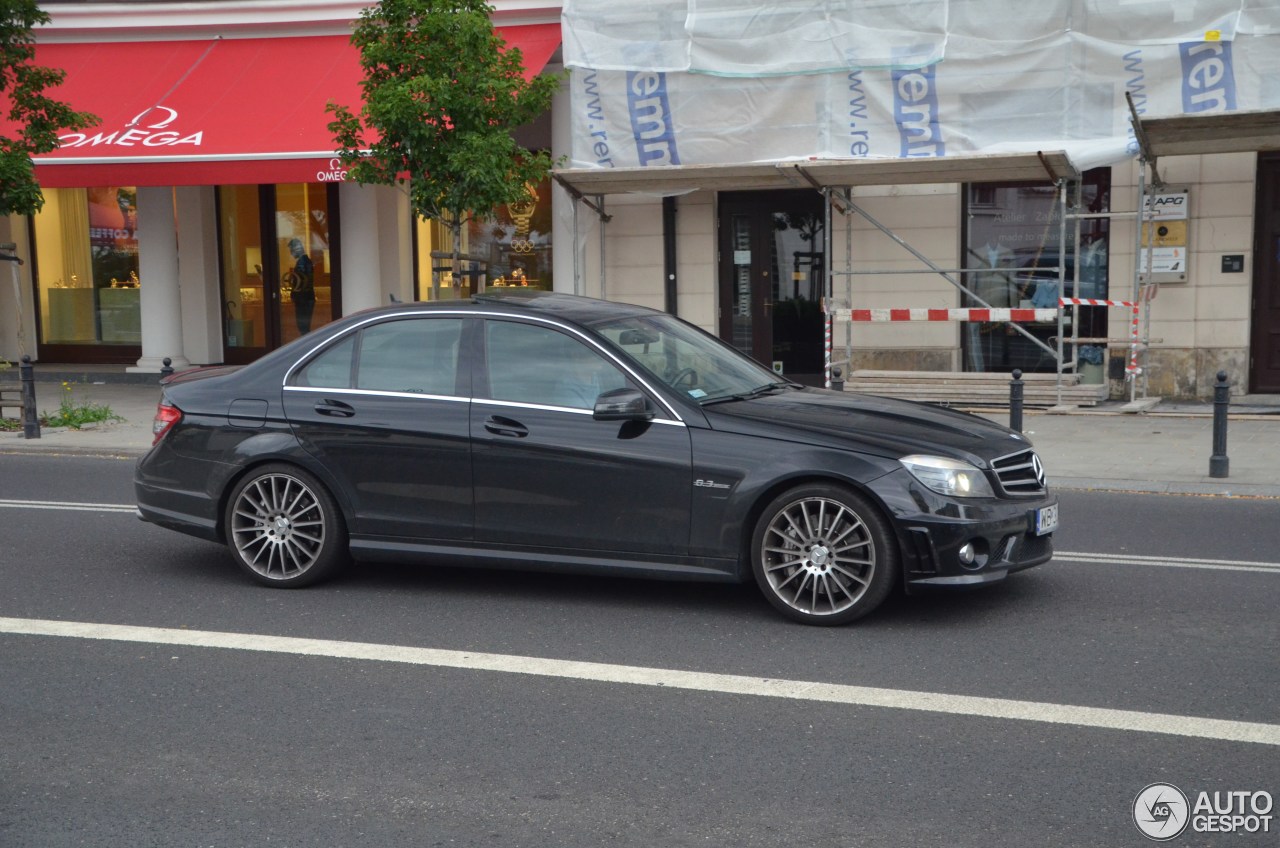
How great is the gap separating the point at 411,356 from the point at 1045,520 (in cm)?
335

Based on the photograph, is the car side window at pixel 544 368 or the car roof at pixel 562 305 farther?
the car roof at pixel 562 305

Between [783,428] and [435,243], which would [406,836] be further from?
[435,243]

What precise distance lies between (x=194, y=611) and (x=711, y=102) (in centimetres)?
1213

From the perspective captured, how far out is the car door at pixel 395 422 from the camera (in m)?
7.08

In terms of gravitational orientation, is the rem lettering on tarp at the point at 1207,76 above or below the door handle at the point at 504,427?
above

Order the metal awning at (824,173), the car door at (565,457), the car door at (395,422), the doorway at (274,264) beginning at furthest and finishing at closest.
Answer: the doorway at (274,264), the metal awning at (824,173), the car door at (395,422), the car door at (565,457)

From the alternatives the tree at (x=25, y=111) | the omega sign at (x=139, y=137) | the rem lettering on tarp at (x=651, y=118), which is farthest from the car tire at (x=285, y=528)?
the omega sign at (x=139, y=137)

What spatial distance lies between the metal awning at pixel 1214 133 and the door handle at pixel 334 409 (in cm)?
976

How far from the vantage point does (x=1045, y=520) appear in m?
6.70

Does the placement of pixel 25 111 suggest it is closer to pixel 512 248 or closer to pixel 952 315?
pixel 512 248

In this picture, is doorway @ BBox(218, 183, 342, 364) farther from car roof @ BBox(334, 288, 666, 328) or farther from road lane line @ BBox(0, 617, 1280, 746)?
road lane line @ BBox(0, 617, 1280, 746)

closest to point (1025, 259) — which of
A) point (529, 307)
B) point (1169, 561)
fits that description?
point (1169, 561)

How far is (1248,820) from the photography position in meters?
4.23

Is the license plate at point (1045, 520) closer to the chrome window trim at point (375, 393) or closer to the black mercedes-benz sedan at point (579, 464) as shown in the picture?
the black mercedes-benz sedan at point (579, 464)
